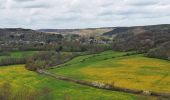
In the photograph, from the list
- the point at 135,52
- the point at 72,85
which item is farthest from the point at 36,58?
the point at 72,85

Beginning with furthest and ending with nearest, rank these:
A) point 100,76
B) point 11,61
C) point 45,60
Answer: point 11,61 < point 45,60 < point 100,76

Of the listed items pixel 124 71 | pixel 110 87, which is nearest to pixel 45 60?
pixel 124 71

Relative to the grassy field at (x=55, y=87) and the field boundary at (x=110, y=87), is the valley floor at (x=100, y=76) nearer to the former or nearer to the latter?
the grassy field at (x=55, y=87)

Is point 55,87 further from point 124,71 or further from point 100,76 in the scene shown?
point 124,71

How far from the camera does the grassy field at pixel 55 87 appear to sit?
82412 mm

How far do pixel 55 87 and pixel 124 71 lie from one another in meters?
25.5

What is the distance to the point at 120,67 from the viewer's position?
401ft

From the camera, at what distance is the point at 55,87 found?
97.9 meters

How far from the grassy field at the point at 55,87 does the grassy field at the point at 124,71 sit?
22.2ft

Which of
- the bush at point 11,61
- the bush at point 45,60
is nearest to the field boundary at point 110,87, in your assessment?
the bush at point 45,60

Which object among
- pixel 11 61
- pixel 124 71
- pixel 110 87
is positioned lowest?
pixel 11 61

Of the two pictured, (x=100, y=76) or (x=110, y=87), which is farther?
(x=100, y=76)

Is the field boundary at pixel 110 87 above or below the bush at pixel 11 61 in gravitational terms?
above

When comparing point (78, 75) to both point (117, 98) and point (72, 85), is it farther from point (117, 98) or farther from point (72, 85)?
point (117, 98)
